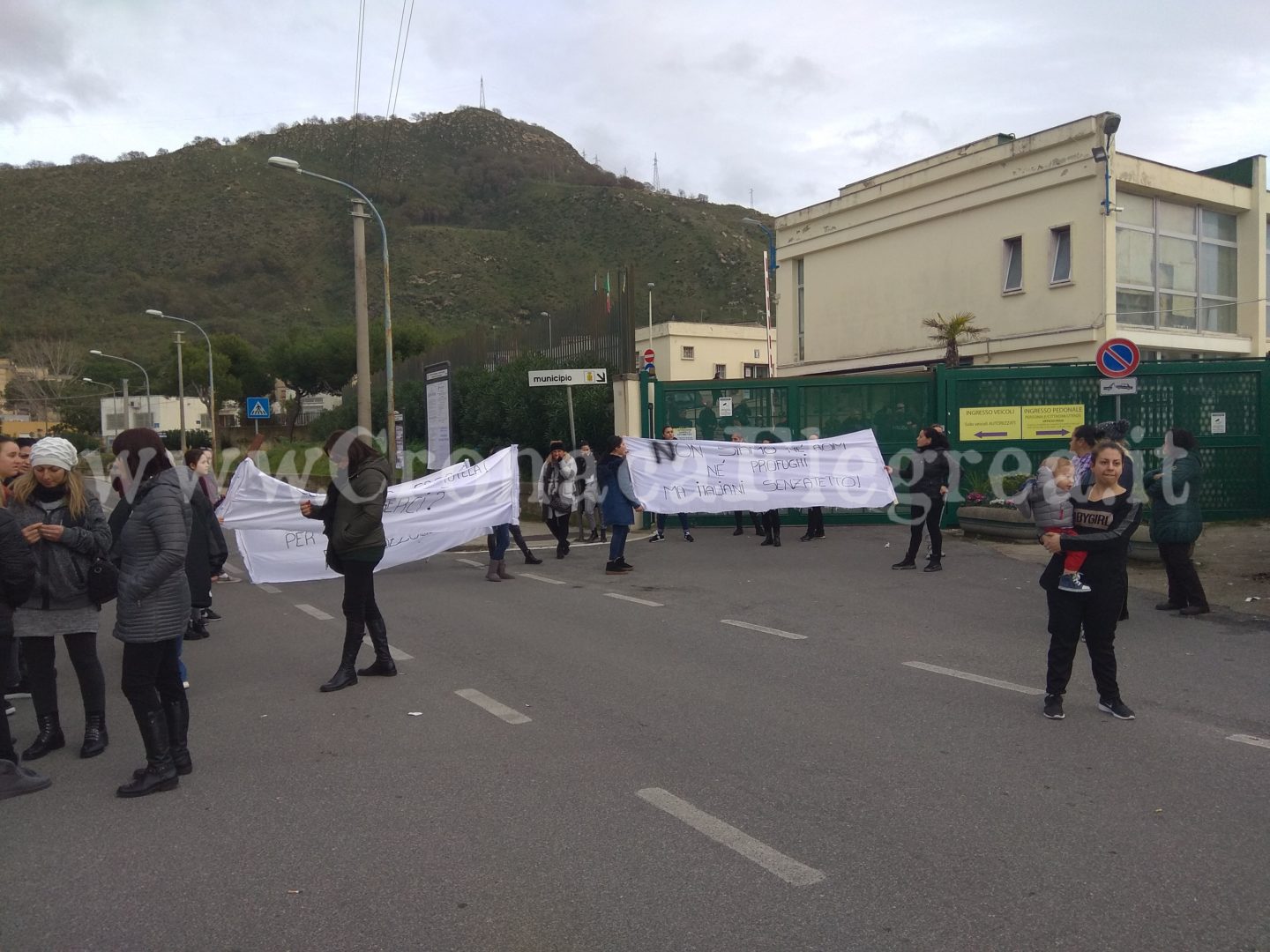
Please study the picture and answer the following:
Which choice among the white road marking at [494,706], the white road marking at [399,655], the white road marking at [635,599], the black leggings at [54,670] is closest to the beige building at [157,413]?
the white road marking at [635,599]

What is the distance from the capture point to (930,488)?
12.4 metres

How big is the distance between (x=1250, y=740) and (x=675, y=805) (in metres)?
3.44

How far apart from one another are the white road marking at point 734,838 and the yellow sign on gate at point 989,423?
13.3 m

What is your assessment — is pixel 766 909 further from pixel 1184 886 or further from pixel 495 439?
pixel 495 439

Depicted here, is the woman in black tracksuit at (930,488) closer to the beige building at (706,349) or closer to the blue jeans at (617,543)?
the blue jeans at (617,543)

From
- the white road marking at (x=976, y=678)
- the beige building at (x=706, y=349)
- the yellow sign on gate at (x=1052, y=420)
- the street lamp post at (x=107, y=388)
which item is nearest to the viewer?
the white road marking at (x=976, y=678)

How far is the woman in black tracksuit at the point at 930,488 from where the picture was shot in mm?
12414

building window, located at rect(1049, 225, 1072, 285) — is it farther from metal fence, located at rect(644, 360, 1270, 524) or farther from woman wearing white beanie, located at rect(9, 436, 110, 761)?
woman wearing white beanie, located at rect(9, 436, 110, 761)

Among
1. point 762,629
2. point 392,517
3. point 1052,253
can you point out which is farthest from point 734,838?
point 1052,253

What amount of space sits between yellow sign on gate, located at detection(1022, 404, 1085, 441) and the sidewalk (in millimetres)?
2517

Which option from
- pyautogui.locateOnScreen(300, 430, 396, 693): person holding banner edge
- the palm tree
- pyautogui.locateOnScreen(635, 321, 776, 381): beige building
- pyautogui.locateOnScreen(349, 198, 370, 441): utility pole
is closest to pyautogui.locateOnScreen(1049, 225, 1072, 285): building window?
the palm tree

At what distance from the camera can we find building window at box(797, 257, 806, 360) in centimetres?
3086

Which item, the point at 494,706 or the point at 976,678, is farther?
the point at 976,678

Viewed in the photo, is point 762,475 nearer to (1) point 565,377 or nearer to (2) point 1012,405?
(1) point 565,377
